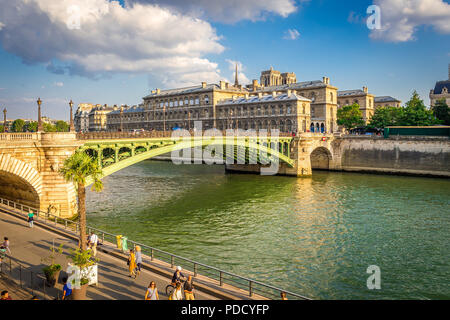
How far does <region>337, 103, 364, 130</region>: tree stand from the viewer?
307 ft

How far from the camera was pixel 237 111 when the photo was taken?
95500 mm

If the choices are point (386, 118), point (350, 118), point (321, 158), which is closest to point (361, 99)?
point (350, 118)

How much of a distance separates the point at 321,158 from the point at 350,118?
3099 centimetres

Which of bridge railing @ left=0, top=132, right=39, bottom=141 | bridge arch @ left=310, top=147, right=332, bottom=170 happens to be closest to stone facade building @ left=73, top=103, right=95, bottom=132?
bridge arch @ left=310, top=147, right=332, bottom=170

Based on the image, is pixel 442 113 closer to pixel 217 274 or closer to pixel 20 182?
pixel 217 274

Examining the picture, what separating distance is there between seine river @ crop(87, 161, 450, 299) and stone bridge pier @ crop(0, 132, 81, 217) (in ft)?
9.76

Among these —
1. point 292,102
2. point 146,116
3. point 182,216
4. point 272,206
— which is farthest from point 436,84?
point 182,216

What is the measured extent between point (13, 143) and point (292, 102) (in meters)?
66.5

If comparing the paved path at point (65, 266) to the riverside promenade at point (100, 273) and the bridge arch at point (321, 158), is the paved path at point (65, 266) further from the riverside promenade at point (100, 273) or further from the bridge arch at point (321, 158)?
the bridge arch at point (321, 158)

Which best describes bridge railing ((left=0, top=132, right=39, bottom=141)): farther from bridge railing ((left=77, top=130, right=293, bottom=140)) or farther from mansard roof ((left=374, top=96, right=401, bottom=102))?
mansard roof ((left=374, top=96, right=401, bottom=102))

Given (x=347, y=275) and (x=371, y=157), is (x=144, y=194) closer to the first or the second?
(x=347, y=275)

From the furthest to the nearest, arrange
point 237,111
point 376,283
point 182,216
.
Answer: point 237,111 → point 182,216 → point 376,283

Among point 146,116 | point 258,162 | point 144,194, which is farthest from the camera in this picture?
point 146,116

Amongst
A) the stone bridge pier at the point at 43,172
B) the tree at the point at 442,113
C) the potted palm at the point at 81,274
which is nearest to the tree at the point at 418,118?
the tree at the point at 442,113
